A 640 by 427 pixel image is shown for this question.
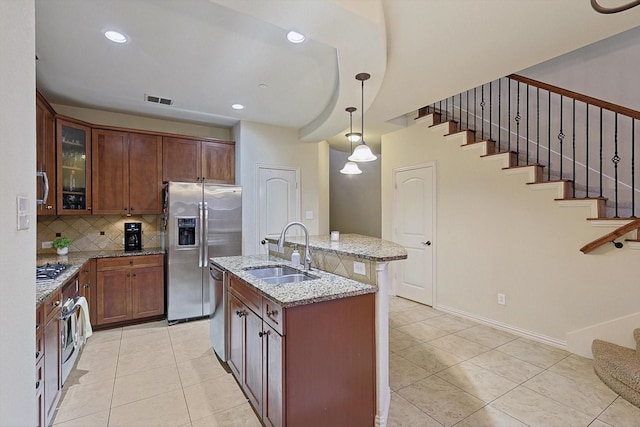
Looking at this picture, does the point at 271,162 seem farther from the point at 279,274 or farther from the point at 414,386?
the point at 414,386

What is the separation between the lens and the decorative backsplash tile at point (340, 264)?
6.66ft

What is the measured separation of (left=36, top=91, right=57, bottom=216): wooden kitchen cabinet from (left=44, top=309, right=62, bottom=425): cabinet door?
137 centimetres

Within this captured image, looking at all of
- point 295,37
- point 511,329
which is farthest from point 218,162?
point 511,329

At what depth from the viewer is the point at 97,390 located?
2.39 m

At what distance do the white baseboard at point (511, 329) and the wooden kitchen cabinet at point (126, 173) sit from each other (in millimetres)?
4124

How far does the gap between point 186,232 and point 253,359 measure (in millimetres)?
2314

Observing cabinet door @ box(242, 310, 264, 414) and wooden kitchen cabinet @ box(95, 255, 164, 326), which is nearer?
cabinet door @ box(242, 310, 264, 414)

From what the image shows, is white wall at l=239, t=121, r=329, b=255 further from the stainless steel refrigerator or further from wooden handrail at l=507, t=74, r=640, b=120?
wooden handrail at l=507, t=74, r=640, b=120

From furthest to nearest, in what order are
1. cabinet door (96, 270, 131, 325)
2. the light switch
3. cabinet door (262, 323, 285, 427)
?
cabinet door (96, 270, 131, 325) < cabinet door (262, 323, 285, 427) < the light switch

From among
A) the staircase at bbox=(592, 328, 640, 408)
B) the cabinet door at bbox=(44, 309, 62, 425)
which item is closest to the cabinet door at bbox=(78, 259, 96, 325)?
the cabinet door at bbox=(44, 309, 62, 425)

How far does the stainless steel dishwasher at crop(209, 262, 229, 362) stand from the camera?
2656 mm

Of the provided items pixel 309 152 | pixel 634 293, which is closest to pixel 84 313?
pixel 309 152

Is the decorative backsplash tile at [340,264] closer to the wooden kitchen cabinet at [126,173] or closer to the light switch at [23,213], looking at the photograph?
the light switch at [23,213]

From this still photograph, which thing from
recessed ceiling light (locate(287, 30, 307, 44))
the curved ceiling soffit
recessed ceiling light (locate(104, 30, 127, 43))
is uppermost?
recessed ceiling light (locate(287, 30, 307, 44))
